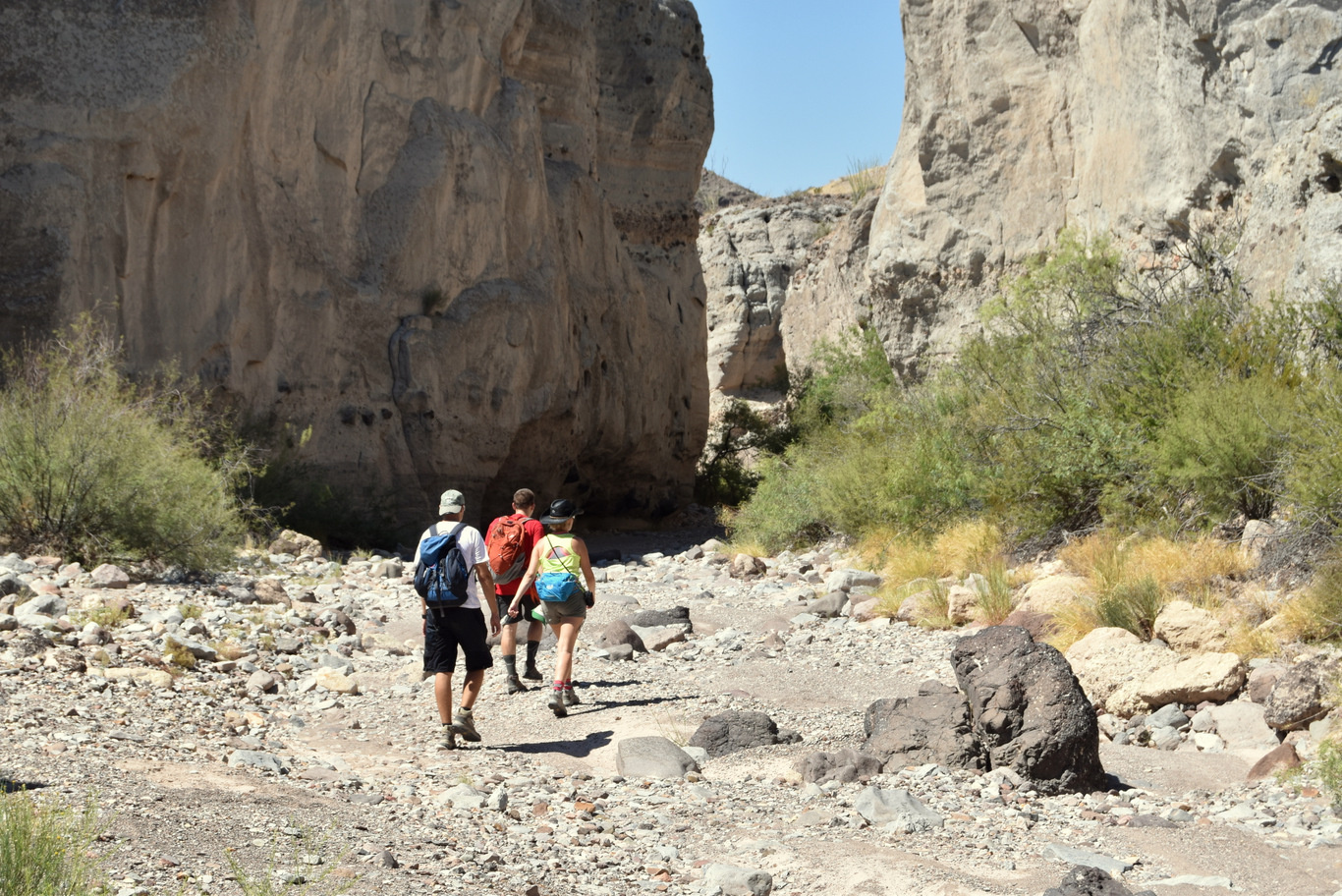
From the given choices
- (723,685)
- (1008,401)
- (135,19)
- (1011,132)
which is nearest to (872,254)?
(1011,132)

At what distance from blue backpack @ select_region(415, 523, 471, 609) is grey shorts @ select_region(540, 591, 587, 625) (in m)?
1.18

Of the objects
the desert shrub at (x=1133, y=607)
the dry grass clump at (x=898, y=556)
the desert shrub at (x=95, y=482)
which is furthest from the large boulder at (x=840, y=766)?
the desert shrub at (x=95, y=482)

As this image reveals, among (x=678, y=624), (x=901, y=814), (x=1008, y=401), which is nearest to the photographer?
(x=901, y=814)

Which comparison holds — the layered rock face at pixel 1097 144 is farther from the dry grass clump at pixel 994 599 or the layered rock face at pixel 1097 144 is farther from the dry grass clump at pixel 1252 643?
the dry grass clump at pixel 1252 643

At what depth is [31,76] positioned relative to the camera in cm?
1446

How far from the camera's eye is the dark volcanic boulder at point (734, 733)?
6863 millimetres

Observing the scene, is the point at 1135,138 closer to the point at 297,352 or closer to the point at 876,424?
the point at 876,424

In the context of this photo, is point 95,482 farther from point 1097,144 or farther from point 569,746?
point 1097,144

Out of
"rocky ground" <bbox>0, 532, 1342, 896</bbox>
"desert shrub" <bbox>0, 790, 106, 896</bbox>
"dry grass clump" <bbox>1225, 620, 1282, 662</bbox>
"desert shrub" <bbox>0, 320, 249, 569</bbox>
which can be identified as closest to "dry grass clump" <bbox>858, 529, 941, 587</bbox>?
"rocky ground" <bbox>0, 532, 1342, 896</bbox>

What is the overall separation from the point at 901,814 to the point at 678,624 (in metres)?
5.35

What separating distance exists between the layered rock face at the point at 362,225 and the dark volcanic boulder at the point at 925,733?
11.6 metres

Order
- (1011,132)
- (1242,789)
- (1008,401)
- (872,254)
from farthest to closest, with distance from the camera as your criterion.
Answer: (872,254) → (1011,132) → (1008,401) → (1242,789)

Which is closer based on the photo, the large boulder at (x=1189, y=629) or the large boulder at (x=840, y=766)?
the large boulder at (x=840, y=766)

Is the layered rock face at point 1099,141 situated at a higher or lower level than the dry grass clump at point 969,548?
higher
